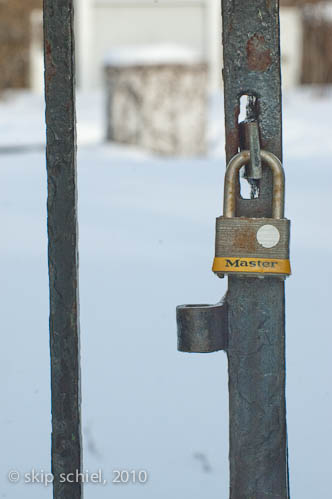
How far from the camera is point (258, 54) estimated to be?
108 centimetres

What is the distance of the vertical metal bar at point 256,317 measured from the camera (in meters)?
1.08

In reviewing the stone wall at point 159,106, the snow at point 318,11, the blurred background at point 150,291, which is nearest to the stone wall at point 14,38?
the snow at point 318,11

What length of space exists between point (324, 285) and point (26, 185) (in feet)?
9.50

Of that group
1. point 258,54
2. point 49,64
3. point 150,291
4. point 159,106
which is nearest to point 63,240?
point 49,64

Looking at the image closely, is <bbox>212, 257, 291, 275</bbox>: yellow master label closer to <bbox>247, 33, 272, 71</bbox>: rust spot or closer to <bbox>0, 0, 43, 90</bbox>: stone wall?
<bbox>247, 33, 272, 71</bbox>: rust spot

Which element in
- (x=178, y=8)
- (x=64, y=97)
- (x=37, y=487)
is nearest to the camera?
(x=64, y=97)

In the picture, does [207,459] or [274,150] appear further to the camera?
[207,459]

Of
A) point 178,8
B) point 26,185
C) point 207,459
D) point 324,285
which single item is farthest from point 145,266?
point 178,8

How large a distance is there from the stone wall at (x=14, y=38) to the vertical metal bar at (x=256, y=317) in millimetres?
12100

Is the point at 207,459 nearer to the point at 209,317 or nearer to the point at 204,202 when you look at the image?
the point at 209,317

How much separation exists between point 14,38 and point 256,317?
1253 centimetres

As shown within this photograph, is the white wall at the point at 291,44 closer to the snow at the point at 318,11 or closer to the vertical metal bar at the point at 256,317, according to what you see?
the snow at the point at 318,11

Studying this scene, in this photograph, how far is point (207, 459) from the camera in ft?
5.69

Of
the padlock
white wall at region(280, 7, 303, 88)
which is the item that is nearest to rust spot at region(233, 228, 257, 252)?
the padlock
